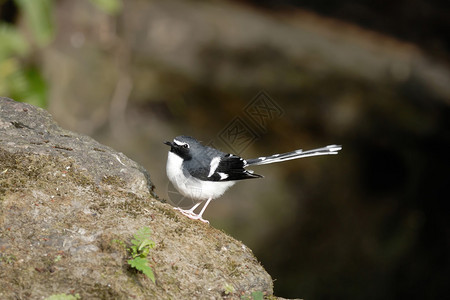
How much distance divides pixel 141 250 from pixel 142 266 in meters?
0.22

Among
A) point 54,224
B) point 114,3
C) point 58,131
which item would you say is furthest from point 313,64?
point 54,224

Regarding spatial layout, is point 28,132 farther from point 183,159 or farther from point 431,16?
point 431,16

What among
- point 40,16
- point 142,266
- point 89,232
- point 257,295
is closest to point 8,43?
point 40,16

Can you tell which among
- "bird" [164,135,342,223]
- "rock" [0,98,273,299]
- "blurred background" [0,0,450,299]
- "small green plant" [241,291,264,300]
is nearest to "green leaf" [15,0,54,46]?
"blurred background" [0,0,450,299]

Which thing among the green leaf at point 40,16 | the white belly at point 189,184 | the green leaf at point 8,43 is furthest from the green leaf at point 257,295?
the green leaf at point 8,43

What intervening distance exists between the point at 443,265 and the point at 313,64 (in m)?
4.70

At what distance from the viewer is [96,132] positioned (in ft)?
34.5

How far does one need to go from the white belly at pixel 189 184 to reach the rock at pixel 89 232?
435 millimetres

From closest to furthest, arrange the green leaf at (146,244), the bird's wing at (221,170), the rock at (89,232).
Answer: the rock at (89,232)
the green leaf at (146,244)
the bird's wing at (221,170)

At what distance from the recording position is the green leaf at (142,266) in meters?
3.27

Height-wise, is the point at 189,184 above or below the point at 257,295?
above

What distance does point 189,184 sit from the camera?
489cm

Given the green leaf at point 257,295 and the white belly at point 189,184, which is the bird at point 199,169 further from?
the green leaf at point 257,295

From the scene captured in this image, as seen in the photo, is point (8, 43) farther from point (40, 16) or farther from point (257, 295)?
point (257, 295)
